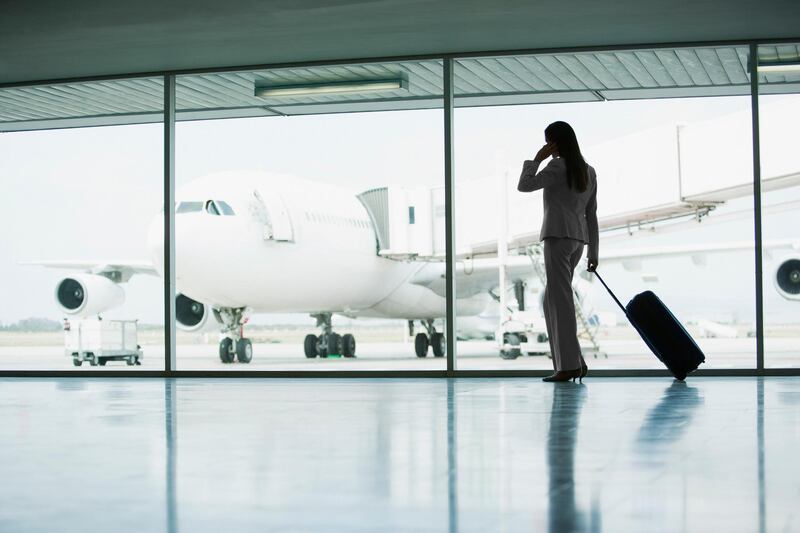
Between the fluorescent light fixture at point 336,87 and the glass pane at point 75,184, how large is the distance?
826 millimetres

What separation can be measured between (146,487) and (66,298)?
30.9ft

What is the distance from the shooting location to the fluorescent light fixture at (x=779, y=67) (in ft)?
→ 20.2

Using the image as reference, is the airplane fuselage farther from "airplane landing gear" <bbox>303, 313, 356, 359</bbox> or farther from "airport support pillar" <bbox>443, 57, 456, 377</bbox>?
"airport support pillar" <bbox>443, 57, 456, 377</bbox>

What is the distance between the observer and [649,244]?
12.1m

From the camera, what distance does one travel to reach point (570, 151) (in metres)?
4.38

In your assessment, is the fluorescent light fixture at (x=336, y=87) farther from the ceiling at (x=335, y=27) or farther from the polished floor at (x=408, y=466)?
the polished floor at (x=408, y=466)

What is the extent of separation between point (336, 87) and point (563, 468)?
537 cm

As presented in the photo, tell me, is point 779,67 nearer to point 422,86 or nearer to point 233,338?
point 422,86

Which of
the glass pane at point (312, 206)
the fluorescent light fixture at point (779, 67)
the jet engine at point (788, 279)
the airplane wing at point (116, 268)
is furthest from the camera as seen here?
the airplane wing at point (116, 268)

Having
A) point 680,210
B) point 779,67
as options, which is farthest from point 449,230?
point 680,210

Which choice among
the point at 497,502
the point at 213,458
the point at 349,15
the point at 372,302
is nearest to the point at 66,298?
the point at 372,302

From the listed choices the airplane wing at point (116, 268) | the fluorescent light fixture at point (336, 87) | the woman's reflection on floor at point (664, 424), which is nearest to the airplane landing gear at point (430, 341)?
the airplane wing at point (116, 268)

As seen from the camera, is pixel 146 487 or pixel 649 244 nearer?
pixel 146 487

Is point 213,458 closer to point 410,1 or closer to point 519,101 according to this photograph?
point 410,1
